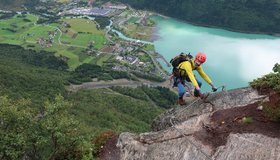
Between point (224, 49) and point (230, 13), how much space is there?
28.5m

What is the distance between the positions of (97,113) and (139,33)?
55.0 meters

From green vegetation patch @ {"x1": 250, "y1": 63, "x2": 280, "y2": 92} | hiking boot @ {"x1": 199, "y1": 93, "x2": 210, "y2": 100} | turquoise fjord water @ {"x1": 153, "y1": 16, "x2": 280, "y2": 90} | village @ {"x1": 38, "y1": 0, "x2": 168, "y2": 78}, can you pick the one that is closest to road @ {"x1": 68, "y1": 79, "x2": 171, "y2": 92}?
village @ {"x1": 38, "y1": 0, "x2": 168, "y2": 78}

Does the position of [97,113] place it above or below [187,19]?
above

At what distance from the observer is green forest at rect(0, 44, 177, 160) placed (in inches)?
466

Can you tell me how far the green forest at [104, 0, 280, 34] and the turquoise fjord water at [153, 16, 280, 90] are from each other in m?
4.16

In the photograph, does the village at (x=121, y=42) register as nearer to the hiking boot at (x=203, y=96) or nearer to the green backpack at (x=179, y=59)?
the hiking boot at (x=203, y=96)

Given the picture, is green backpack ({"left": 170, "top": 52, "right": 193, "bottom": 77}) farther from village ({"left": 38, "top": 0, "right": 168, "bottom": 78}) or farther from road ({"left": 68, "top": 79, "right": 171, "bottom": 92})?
village ({"left": 38, "top": 0, "right": 168, "bottom": 78})

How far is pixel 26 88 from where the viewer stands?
49.5 meters

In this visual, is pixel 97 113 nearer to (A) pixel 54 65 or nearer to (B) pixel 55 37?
(A) pixel 54 65

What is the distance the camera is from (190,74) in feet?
33.6

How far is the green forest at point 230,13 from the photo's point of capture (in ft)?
321

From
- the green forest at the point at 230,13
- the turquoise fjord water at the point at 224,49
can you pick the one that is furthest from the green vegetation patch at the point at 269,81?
the green forest at the point at 230,13

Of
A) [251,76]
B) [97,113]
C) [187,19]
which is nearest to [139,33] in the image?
[187,19]

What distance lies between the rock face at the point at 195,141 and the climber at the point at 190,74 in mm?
554
